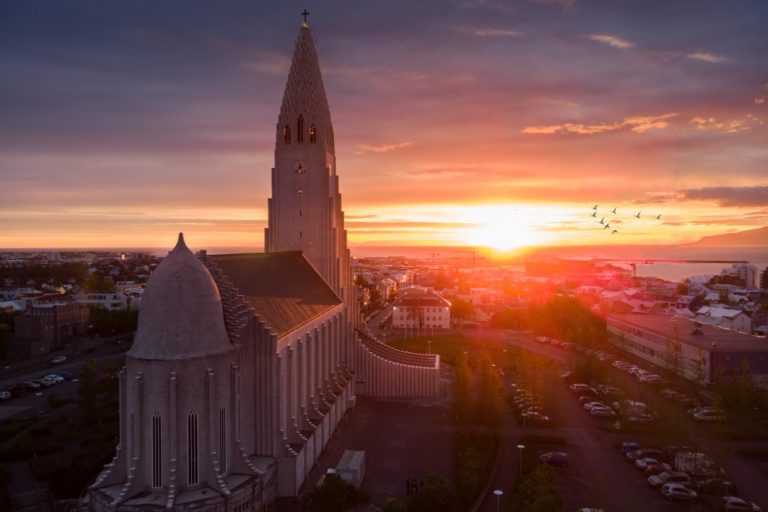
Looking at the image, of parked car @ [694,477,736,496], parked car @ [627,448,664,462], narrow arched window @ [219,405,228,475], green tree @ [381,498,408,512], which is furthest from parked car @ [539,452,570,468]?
narrow arched window @ [219,405,228,475]

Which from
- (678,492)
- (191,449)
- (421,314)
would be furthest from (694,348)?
(191,449)

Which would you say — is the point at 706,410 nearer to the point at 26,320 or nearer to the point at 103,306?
the point at 26,320

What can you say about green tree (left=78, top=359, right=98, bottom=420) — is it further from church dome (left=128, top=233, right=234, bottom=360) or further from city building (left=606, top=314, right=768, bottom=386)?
city building (left=606, top=314, right=768, bottom=386)

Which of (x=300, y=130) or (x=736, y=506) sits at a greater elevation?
(x=300, y=130)

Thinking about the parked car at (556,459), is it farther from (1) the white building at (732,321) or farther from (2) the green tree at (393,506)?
(1) the white building at (732,321)

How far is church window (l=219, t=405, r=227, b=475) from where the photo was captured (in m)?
23.0

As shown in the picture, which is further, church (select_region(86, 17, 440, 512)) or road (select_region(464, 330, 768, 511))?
road (select_region(464, 330, 768, 511))

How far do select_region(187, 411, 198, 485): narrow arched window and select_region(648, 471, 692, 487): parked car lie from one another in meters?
20.4

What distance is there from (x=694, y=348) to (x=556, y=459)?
2546 centimetres

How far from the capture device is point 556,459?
97.9 ft

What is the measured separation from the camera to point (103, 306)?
84500 mm

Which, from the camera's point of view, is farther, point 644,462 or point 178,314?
point 644,462

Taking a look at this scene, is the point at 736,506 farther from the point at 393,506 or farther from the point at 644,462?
the point at 393,506

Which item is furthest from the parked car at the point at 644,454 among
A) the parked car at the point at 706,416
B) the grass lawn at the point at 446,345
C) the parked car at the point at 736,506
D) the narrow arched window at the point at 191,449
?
the grass lawn at the point at 446,345
